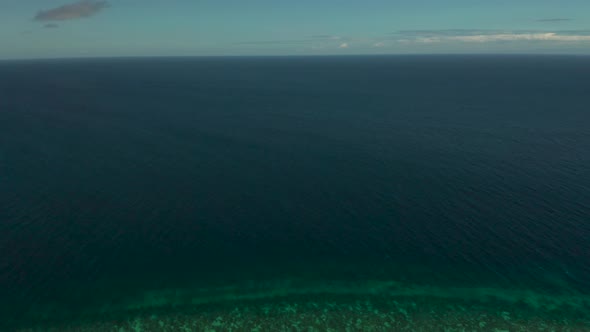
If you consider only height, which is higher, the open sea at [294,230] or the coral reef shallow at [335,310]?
the open sea at [294,230]

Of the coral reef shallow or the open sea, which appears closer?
the coral reef shallow

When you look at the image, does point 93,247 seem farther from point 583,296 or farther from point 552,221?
point 552,221

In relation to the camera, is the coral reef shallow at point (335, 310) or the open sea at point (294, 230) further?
the open sea at point (294, 230)

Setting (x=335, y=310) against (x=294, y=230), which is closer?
(x=335, y=310)

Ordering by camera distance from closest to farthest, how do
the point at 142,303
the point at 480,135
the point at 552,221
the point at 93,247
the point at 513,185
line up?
the point at 142,303 → the point at 93,247 → the point at 552,221 → the point at 513,185 → the point at 480,135

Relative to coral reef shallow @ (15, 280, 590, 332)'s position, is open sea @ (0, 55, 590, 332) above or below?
above

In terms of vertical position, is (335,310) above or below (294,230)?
below

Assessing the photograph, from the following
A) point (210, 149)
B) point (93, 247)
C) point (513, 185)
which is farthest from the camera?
point (210, 149)

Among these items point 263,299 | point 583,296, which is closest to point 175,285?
point 263,299
